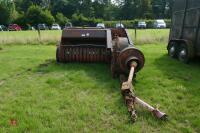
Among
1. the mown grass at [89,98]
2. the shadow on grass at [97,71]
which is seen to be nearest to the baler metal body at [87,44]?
the shadow on grass at [97,71]

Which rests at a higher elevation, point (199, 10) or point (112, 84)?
point (199, 10)

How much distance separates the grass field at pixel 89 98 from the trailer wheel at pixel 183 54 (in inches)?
12.3

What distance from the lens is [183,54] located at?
1040 cm

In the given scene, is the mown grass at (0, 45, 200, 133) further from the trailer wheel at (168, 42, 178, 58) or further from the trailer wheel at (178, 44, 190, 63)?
the trailer wheel at (168, 42, 178, 58)

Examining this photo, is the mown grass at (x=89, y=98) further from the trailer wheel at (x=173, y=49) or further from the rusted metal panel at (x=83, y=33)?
the trailer wheel at (x=173, y=49)

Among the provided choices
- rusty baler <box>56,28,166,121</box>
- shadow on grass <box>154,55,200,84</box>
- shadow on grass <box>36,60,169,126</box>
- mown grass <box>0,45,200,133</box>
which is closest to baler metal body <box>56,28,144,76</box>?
rusty baler <box>56,28,166,121</box>

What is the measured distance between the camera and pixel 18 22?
67562 millimetres

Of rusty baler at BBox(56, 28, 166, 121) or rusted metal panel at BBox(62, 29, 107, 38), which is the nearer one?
rusty baler at BBox(56, 28, 166, 121)

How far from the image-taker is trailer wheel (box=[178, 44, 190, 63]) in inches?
397

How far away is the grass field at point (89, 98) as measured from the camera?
5004 mm

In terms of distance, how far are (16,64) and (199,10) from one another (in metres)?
6.16

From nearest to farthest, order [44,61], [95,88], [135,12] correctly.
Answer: [95,88]
[44,61]
[135,12]

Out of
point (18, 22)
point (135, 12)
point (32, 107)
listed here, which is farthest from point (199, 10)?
point (135, 12)

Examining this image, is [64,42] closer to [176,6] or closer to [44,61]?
[44,61]
